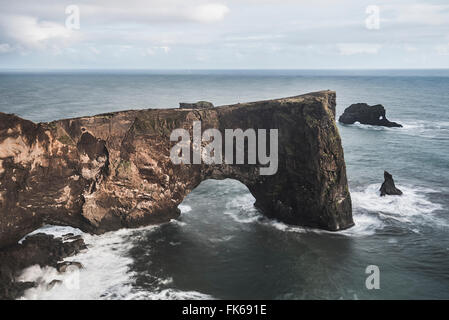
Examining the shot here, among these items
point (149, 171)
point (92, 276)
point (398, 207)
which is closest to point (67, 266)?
point (92, 276)

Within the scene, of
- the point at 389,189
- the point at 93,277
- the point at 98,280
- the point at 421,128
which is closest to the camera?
the point at 98,280

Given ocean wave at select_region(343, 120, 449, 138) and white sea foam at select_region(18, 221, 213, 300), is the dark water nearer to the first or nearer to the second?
white sea foam at select_region(18, 221, 213, 300)

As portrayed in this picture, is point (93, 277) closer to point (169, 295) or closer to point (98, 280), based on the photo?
point (98, 280)

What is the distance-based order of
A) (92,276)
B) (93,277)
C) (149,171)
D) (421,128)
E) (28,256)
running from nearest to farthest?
1. (93,277)
2. (92,276)
3. (28,256)
4. (149,171)
5. (421,128)

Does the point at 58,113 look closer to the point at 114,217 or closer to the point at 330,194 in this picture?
the point at 114,217

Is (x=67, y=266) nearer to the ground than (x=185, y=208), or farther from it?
nearer to the ground

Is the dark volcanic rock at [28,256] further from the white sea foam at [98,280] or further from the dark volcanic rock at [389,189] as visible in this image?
the dark volcanic rock at [389,189]

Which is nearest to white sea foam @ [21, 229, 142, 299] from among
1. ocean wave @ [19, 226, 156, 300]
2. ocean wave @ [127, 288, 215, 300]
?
ocean wave @ [19, 226, 156, 300]
